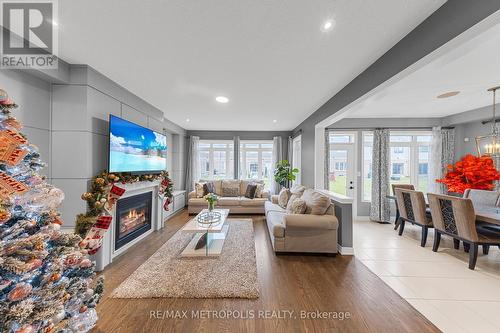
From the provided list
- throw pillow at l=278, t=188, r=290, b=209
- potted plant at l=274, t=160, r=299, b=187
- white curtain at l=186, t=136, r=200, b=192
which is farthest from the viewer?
white curtain at l=186, t=136, r=200, b=192

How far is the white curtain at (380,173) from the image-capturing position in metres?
4.91

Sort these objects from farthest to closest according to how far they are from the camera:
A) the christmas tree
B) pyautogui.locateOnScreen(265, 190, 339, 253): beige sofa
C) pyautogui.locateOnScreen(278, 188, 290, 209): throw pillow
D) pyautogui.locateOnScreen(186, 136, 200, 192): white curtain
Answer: pyautogui.locateOnScreen(186, 136, 200, 192): white curtain, pyautogui.locateOnScreen(278, 188, 290, 209): throw pillow, pyautogui.locateOnScreen(265, 190, 339, 253): beige sofa, the christmas tree

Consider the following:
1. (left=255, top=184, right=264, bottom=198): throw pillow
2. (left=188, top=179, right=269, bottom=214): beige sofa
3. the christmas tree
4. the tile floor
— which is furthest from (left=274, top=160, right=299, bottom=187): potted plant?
the christmas tree

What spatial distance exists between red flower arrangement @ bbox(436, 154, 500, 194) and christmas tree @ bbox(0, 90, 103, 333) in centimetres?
621

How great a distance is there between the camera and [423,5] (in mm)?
1503

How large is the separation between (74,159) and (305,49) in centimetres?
306

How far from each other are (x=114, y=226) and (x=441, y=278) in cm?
444

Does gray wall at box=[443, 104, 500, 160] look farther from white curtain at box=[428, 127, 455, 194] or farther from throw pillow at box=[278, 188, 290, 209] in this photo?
throw pillow at box=[278, 188, 290, 209]

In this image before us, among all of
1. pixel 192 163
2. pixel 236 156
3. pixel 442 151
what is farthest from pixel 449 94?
pixel 192 163

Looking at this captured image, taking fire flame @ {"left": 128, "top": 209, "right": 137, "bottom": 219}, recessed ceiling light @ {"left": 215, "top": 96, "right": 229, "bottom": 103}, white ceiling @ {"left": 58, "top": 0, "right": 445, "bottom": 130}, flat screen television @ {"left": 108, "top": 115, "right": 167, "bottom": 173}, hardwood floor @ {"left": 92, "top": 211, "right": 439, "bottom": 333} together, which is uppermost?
white ceiling @ {"left": 58, "top": 0, "right": 445, "bottom": 130}

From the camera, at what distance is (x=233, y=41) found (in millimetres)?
1929

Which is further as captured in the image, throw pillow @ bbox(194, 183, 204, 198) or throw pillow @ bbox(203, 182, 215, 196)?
throw pillow @ bbox(203, 182, 215, 196)

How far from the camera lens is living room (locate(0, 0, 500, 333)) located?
1328mm

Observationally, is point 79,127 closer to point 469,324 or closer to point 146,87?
point 146,87
